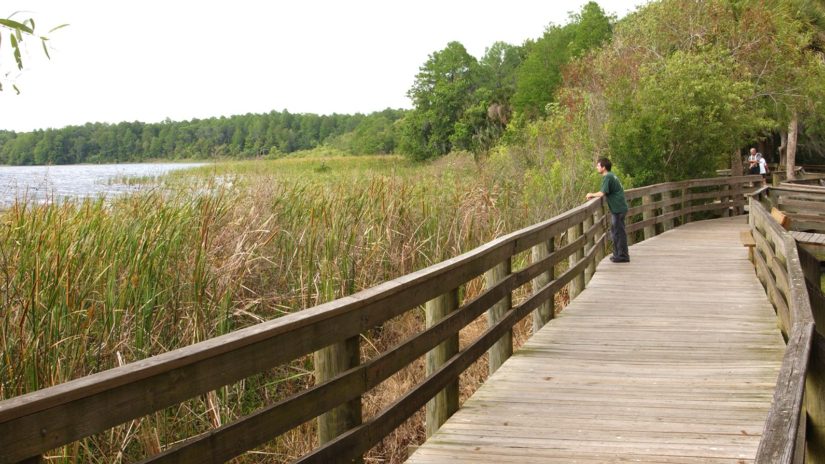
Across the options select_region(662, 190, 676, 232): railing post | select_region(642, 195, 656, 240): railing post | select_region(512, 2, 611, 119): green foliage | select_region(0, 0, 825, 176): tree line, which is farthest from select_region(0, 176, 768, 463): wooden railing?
select_region(512, 2, 611, 119): green foliage

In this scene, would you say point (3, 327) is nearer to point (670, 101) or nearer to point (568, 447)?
point (568, 447)

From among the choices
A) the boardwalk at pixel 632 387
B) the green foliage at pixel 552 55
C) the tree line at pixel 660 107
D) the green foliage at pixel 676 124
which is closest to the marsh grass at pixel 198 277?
the boardwalk at pixel 632 387

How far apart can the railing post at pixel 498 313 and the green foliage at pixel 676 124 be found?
15025 millimetres

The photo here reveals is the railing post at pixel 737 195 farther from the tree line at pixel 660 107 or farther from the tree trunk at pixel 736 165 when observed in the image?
the tree trunk at pixel 736 165

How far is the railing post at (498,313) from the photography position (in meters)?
6.61

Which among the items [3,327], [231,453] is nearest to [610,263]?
[3,327]

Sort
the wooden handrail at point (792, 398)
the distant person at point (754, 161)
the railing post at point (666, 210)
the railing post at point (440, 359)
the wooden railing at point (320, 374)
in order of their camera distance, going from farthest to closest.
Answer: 1. the distant person at point (754, 161)
2. the railing post at point (666, 210)
3. the railing post at point (440, 359)
4. the wooden railing at point (320, 374)
5. the wooden handrail at point (792, 398)

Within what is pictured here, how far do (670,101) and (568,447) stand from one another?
18209 millimetres

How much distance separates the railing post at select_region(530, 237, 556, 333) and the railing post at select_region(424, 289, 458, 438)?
2.93 m

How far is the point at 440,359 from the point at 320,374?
163 centimetres

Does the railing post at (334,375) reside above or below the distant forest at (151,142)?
below

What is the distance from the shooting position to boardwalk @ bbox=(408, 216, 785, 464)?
15.6 feet

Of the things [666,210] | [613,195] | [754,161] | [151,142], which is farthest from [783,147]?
[613,195]

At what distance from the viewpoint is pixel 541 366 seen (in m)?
6.79
